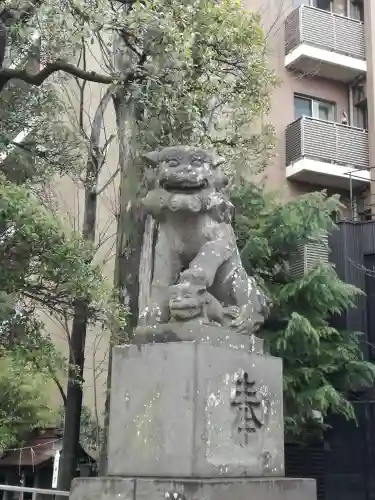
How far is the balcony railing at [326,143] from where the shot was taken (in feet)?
53.4

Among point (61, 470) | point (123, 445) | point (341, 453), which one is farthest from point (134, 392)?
point (341, 453)

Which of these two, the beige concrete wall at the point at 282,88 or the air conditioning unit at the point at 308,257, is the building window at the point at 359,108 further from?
the air conditioning unit at the point at 308,257

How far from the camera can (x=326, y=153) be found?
16438 millimetres

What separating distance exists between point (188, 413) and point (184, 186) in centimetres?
162

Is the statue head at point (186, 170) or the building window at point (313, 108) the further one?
the building window at point (313, 108)

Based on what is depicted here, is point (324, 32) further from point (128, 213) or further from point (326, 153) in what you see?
point (128, 213)

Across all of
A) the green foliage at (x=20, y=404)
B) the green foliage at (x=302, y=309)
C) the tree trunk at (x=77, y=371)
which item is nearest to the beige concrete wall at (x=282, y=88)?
the green foliage at (x=302, y=309)

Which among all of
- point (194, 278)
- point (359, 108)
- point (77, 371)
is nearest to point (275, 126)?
point (359, 108)

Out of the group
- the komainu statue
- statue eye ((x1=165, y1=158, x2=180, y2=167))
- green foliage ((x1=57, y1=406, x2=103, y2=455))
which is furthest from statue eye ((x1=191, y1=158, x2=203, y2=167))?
green foliage ((x1=57, y1=406, x2=103, y2=455))

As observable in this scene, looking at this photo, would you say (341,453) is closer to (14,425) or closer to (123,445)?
(14,425)

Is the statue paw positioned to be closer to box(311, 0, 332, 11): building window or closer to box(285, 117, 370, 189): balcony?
box(285, 117, 370, 189): balcony

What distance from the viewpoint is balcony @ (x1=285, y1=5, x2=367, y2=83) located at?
1703 centimetres

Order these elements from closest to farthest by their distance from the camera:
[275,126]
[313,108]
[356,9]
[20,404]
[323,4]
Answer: [20,404], [275,126], [313,108], [323,4], [356,9]

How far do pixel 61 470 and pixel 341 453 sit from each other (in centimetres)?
543
